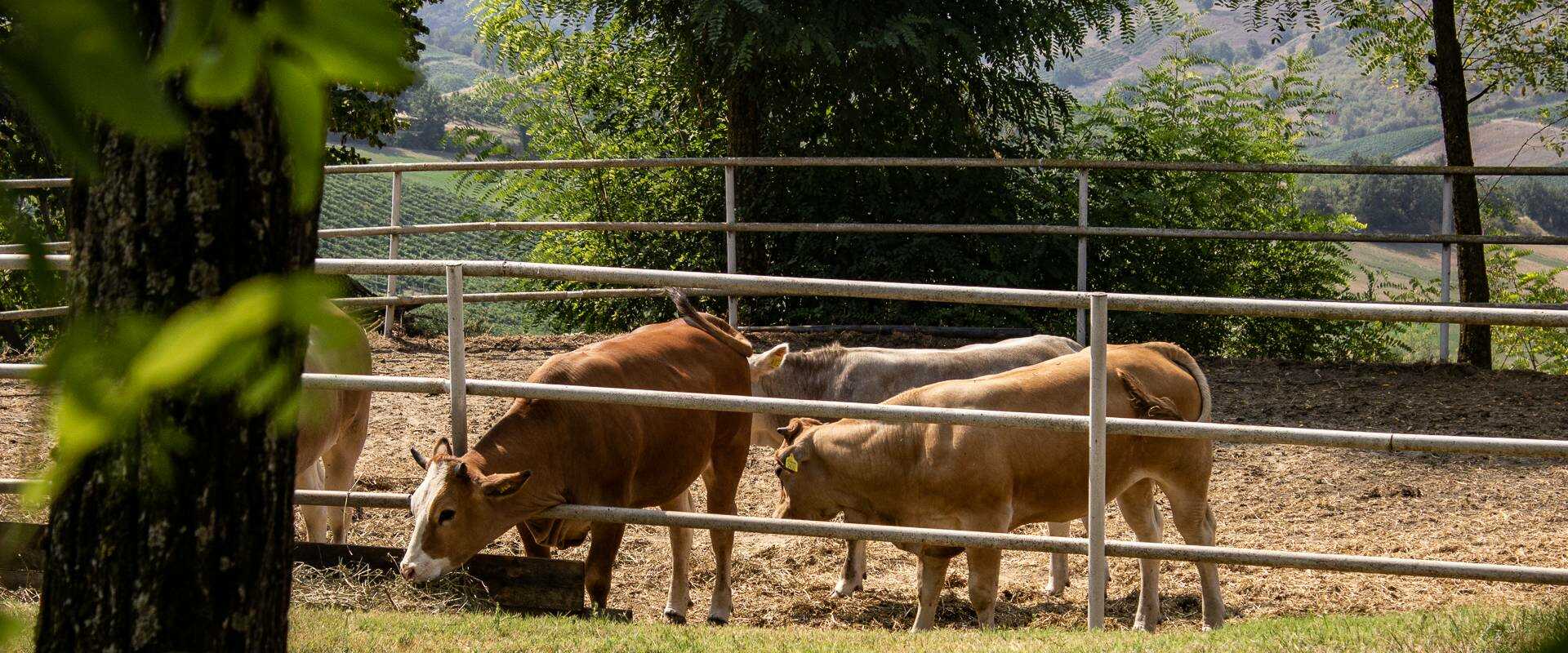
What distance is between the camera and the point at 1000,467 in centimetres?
500

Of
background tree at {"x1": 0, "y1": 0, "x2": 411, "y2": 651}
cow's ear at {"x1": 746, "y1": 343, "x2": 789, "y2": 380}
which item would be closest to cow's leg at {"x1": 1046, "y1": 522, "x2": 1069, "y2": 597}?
cow's ear at {"x1": 746, "y1": 343, "x2": 789, "y2": 380}

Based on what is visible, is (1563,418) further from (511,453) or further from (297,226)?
(297,226)

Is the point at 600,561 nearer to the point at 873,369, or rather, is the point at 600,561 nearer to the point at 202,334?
the point at 873,369

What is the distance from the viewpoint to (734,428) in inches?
218

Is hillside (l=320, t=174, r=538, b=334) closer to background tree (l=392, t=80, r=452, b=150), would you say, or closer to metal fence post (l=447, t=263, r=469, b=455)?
background tree (l=392, t=80, r=452, b=150)

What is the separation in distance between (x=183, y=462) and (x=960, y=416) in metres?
2.85

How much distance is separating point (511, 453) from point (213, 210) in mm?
2973

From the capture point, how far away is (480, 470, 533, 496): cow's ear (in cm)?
423

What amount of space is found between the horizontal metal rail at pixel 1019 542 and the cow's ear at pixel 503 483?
0.84 ft

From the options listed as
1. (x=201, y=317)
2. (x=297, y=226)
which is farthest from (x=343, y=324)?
(x=297, y=226)

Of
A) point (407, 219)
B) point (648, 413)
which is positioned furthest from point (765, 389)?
point (407, 219)

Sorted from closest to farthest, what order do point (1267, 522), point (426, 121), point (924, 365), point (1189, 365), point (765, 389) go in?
point (1189, 365), point (1267, 522), point (924, 365), point (765, 389), point (426, 121)

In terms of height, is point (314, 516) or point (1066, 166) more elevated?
point (1066, 166)

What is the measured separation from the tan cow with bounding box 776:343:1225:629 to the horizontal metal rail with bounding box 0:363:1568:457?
0.76m
